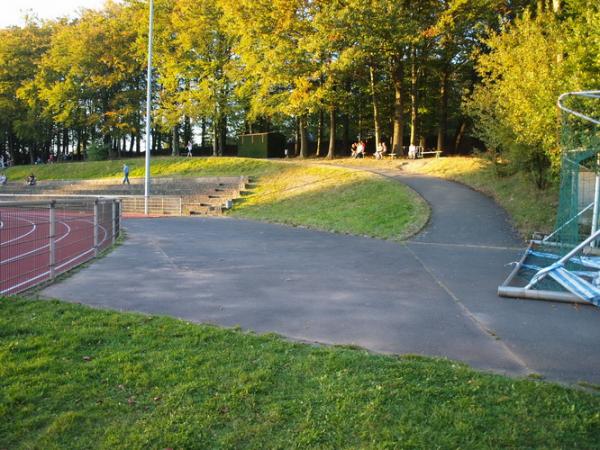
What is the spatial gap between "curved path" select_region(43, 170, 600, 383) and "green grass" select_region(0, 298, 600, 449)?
2.27 feet

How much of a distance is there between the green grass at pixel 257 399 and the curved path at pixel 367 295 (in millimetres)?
692

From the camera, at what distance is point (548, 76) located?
1441 cm

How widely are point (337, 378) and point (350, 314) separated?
218 centimetres

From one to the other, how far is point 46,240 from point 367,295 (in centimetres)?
637

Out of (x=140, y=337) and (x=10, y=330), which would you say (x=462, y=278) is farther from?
(x=10, y=330)

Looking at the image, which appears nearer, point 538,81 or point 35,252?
point 35,252

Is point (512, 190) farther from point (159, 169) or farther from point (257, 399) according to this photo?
point (159, 169)

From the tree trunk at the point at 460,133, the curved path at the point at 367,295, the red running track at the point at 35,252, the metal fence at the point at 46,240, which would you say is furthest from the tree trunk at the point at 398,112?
the red running track at the point at 35,252

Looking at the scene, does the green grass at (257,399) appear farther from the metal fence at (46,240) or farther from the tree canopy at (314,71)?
the tree canopy at (314,71)

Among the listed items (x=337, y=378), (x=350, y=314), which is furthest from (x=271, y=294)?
(x=337, y=378)

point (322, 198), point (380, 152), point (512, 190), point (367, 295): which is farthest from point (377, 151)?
point (367, 295)

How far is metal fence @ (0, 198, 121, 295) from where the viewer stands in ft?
24.5

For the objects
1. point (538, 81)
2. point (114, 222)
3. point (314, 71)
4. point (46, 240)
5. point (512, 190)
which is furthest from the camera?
point (314, 71)

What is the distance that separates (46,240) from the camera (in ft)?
31.5
